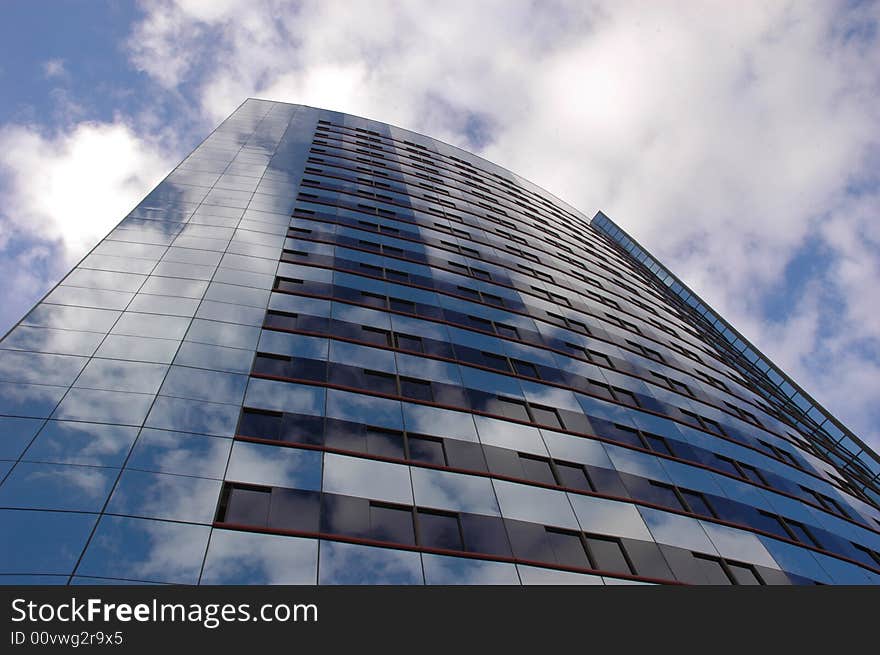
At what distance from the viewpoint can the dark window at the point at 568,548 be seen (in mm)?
16156

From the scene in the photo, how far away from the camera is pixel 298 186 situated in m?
36.0

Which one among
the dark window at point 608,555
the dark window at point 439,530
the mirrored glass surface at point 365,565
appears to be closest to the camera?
the mirrored glass surface at point 365,565

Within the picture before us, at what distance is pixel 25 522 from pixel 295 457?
6640mm

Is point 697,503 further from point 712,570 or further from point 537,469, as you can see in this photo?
point 537,469

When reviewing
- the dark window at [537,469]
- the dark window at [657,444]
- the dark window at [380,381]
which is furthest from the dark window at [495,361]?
the dark window at [657,444]

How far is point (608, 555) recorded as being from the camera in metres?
16.9

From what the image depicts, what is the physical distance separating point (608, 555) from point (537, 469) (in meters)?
3.80

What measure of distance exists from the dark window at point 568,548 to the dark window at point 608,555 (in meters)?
0.36

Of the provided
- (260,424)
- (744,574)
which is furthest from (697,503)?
(260,424)

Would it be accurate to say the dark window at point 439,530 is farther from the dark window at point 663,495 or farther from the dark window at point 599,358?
the dark window at point 599,358

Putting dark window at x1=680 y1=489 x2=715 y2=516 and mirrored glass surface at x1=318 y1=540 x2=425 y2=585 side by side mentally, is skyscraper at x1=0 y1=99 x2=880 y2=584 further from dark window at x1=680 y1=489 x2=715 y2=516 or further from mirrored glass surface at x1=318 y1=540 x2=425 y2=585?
dark window at x1=680 y1=489 x2=715 y2=516

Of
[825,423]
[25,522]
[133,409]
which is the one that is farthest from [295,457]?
[825,423]

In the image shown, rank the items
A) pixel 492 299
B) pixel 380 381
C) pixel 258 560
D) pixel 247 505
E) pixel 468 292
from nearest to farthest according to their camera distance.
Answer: pixel 258 560
pixel 247 505
pixel 380 381
pixel 468 292
pixel 492 299
